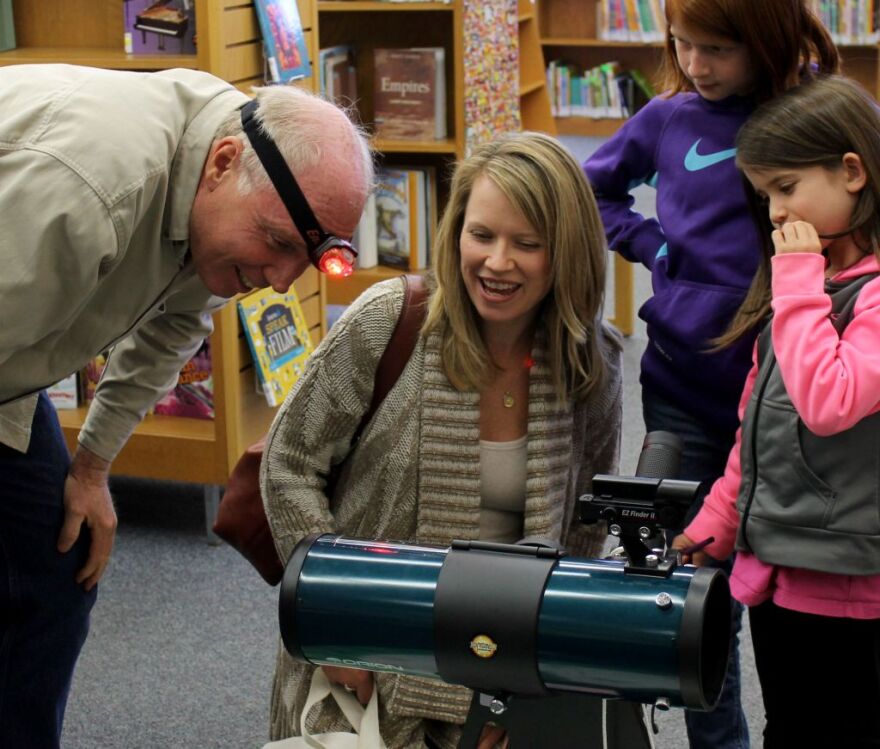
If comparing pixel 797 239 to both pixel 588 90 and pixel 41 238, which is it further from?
pixel 588 90

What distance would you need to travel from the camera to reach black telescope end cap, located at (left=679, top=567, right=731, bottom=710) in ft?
3.28

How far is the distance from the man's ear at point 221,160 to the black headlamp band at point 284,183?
0.02 metres

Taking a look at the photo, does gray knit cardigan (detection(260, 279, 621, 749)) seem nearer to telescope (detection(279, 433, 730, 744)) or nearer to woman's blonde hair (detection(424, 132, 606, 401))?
woman's blonde hair (detection(424, 132, 606, 401))

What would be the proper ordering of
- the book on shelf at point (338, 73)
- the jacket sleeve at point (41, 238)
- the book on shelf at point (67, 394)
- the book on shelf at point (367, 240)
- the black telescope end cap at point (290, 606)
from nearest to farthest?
the black telescope end cap at point (290, 606) → the jacket sleeve at point (41, 238) → the book on shelf at point (67, 394) → the book on shelf at point (338, 73) → the book on shelf at point (367, 240)

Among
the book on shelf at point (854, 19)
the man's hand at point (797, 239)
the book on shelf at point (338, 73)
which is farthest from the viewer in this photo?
the book on shelf at point (854, 19)

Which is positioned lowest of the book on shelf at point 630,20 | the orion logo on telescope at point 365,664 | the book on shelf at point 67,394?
the book on shelf at point 67,394

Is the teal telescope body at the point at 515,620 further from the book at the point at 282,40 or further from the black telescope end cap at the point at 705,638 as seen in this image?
the book at the point at 282,40

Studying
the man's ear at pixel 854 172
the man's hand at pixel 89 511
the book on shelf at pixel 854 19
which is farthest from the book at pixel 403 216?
the book on shelf at pixel 854 19

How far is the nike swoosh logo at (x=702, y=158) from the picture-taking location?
1.86m

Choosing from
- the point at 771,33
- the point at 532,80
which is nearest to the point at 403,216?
the point at 532,80

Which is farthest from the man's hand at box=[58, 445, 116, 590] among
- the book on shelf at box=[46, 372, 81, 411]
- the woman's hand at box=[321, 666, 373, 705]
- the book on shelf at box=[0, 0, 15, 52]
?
the book on shelf at box=[0, 0, 15, 52]

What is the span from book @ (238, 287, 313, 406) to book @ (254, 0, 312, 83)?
54 cm

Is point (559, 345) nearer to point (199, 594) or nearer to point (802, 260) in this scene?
point (802, 260)

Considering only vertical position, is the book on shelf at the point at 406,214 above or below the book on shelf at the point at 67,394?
above
